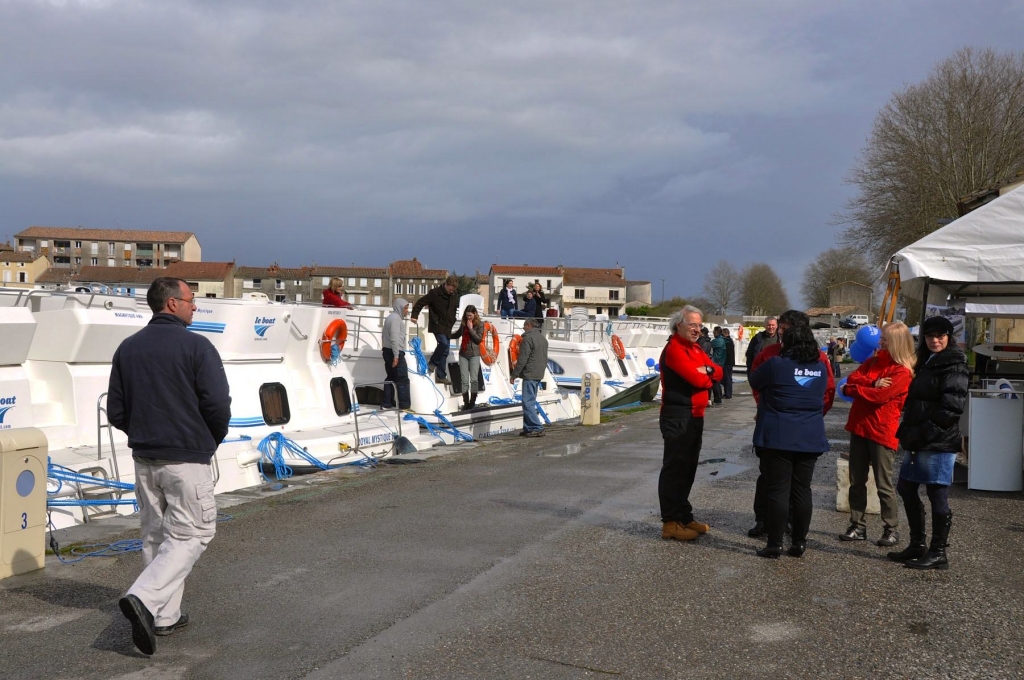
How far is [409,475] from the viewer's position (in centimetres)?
1127

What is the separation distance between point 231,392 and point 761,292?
10142 centimetres

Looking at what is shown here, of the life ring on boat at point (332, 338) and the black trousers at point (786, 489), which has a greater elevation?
the life ring on boat at point (332, 338)

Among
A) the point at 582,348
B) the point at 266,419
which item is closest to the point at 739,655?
the point at 266,419

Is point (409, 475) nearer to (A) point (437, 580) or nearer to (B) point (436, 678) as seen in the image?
(A) point (437, 580)

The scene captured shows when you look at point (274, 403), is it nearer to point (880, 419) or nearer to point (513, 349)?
point (513, 349)

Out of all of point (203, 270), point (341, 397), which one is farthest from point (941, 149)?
point (203, 270)

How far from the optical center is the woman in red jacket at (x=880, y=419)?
→ 24.0 feet

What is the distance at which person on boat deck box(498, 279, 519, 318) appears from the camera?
2308 cm

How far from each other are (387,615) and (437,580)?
0.82 metres

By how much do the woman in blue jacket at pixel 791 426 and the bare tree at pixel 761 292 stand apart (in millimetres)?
98168

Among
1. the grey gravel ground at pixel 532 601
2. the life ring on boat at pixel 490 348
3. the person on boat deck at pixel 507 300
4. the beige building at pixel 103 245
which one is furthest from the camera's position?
the beige building at pixel 103 245

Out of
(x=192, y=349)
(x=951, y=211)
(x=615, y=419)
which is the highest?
(x=951, y=211)

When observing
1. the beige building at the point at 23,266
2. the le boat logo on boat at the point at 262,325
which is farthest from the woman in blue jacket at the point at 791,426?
the beige building at the point at 23,266

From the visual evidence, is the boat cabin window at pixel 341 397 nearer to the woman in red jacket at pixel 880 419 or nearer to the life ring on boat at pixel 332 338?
the life ring on boat at pixel 332 338
